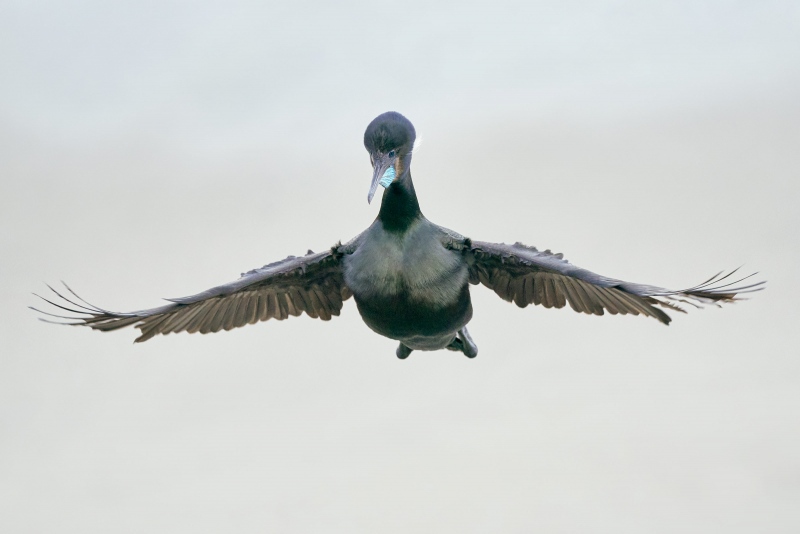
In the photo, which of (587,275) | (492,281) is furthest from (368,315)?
(587,275)

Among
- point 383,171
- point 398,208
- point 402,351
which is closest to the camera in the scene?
point 383,171

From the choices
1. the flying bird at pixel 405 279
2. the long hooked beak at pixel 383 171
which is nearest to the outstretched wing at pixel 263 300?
the flying bird at pixel 405 279

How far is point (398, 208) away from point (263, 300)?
873 mm

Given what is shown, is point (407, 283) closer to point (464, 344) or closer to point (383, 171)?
point (383, 171)

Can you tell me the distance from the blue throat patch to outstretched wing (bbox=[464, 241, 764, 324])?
0.53 metres

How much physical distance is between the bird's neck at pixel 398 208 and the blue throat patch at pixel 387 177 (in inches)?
7.7

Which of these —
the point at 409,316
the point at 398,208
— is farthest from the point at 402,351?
the point at 398,208

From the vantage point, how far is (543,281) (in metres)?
4.53

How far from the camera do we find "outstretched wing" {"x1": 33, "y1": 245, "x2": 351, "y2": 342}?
14.7ft

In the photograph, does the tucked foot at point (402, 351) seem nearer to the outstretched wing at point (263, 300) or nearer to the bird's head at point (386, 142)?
the outstretched wing at point (263, 300)

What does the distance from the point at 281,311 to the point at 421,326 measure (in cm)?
77

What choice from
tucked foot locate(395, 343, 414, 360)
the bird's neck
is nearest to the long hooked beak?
the bird's neck

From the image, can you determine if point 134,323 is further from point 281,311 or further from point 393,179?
point 393,179

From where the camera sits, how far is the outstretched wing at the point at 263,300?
4.47 metres
